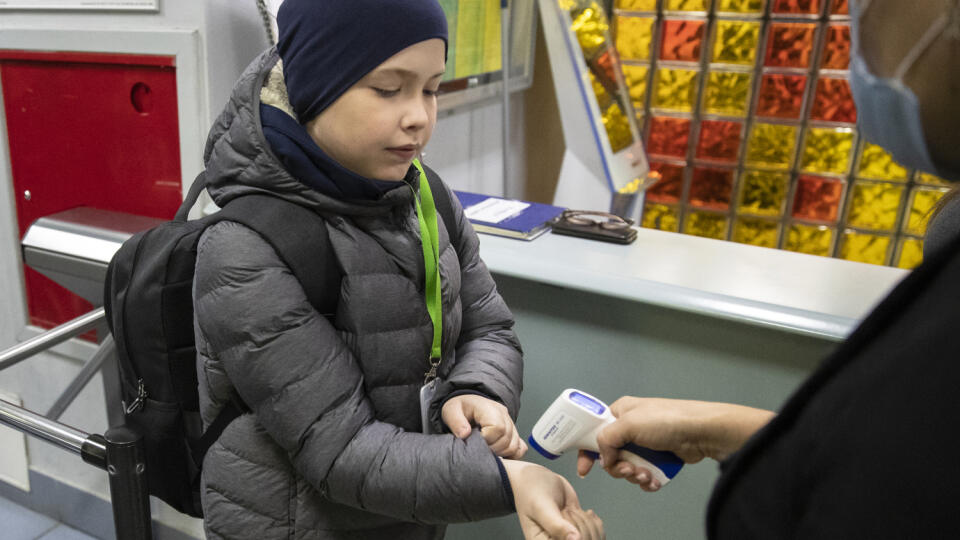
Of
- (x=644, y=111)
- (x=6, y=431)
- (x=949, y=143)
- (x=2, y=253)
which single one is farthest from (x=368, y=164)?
(x=644, y=111)

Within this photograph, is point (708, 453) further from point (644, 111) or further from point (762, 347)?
point (644, 111)

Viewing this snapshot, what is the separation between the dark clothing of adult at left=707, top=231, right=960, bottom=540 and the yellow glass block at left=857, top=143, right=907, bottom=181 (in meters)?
2.53

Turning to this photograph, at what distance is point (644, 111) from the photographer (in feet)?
9.38

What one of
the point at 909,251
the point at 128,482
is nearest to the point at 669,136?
the point at 909,251

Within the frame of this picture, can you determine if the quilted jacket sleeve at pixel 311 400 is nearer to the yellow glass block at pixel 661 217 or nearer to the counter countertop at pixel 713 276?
the counter countertop at pixel 713 276

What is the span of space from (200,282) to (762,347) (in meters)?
0.87

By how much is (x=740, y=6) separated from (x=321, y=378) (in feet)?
7.87

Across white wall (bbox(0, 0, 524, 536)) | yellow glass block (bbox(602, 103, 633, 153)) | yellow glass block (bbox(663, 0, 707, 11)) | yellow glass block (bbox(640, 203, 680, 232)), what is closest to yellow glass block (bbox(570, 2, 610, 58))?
yellow glass block (bbox(602, 103, 633, 153))

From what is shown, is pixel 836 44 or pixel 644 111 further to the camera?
pixel 644 111

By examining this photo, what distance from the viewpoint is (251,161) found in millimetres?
837

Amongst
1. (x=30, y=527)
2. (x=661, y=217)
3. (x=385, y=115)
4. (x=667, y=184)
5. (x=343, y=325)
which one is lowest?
(x=30, y=527)

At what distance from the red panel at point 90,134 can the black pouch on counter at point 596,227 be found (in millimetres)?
841

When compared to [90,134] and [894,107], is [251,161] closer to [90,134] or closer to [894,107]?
[894,107]

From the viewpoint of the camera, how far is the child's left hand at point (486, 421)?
2.85 feet
